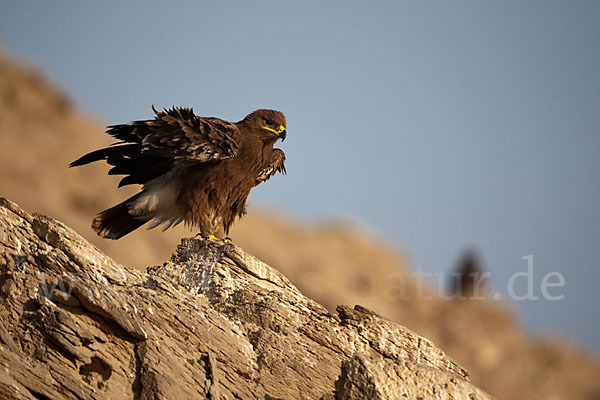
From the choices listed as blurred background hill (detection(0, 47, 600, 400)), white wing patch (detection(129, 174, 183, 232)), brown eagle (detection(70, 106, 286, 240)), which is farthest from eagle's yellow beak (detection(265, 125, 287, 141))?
blurred background hill (detection(0, 47, 600, 400))

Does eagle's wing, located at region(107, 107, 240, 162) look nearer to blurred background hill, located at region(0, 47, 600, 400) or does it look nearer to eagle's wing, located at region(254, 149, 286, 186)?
eagle's wing, located at region(254, 149, 286, 186)

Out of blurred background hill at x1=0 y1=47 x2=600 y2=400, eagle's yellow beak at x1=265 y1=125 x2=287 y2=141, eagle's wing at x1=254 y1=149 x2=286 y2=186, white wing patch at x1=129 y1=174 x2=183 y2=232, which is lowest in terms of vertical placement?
white wing patch at x1=129 y1=174 x2=183 y2=232

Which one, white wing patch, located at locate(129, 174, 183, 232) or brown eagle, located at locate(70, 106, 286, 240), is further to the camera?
white wing patch, located at locate(129, 174, 183, 232)

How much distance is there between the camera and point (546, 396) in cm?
2794

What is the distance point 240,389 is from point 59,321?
56.6 inches

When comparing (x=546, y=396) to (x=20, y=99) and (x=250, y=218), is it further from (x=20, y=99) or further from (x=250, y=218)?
(x=20, y=99)

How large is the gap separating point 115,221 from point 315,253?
25.7m

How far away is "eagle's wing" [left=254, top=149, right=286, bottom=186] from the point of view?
30.4ft

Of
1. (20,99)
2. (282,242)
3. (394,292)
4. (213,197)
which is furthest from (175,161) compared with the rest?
(394,292)

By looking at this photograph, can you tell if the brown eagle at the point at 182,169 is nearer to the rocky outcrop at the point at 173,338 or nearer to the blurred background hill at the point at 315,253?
the rocky outcrop at the point at 173,338

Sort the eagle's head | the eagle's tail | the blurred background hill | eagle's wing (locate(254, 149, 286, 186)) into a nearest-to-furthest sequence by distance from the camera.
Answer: the eagle's tail → the eagle's head → eagle's wing (locate(254, 149, 286, 186)) → the blurred background hill

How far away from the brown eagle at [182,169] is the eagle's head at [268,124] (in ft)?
0.32

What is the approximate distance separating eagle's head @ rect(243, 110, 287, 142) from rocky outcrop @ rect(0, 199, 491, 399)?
2979 millimetres

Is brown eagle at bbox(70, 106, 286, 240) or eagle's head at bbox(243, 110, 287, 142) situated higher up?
eagle's head at bbox(243, 110, 287, 142)
